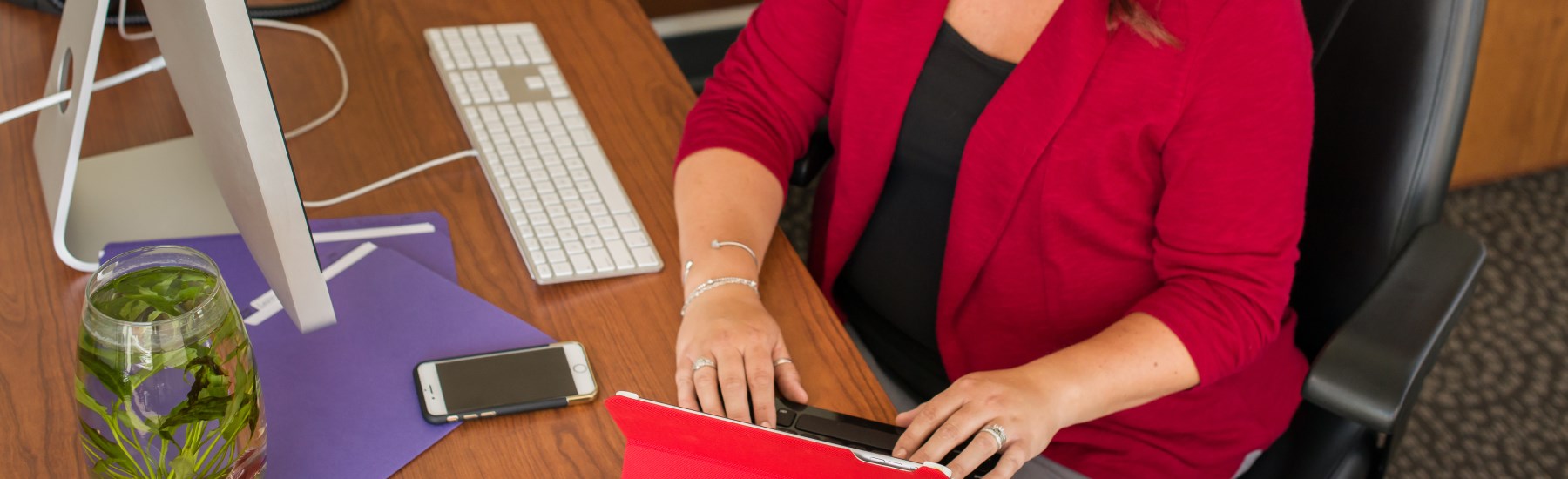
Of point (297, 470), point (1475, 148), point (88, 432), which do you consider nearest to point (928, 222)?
point (297, 470)

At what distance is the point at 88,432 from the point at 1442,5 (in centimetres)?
103

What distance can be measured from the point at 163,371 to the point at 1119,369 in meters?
0.68

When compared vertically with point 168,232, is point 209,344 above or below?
above

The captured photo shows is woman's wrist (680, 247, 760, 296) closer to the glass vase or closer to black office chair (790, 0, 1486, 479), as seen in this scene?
the glass vase

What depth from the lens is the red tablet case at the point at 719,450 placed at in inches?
28.1

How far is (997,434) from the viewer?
2.80 ft

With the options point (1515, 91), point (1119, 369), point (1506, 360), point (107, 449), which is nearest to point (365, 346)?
point (107, 449)

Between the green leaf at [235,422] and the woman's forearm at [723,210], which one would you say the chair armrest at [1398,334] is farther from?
the green leaf at [235,422]

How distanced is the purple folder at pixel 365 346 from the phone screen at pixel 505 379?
21 millimetres

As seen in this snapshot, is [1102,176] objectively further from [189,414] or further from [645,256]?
[189,414]

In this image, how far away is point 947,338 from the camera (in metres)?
1.16

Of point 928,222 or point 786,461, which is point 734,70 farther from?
point 786,461

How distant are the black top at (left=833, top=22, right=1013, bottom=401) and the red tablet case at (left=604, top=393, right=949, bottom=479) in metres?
0.44

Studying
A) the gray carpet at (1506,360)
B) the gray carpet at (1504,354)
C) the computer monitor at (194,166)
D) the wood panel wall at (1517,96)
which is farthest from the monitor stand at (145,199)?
the wood panel wall at (1517,96)
